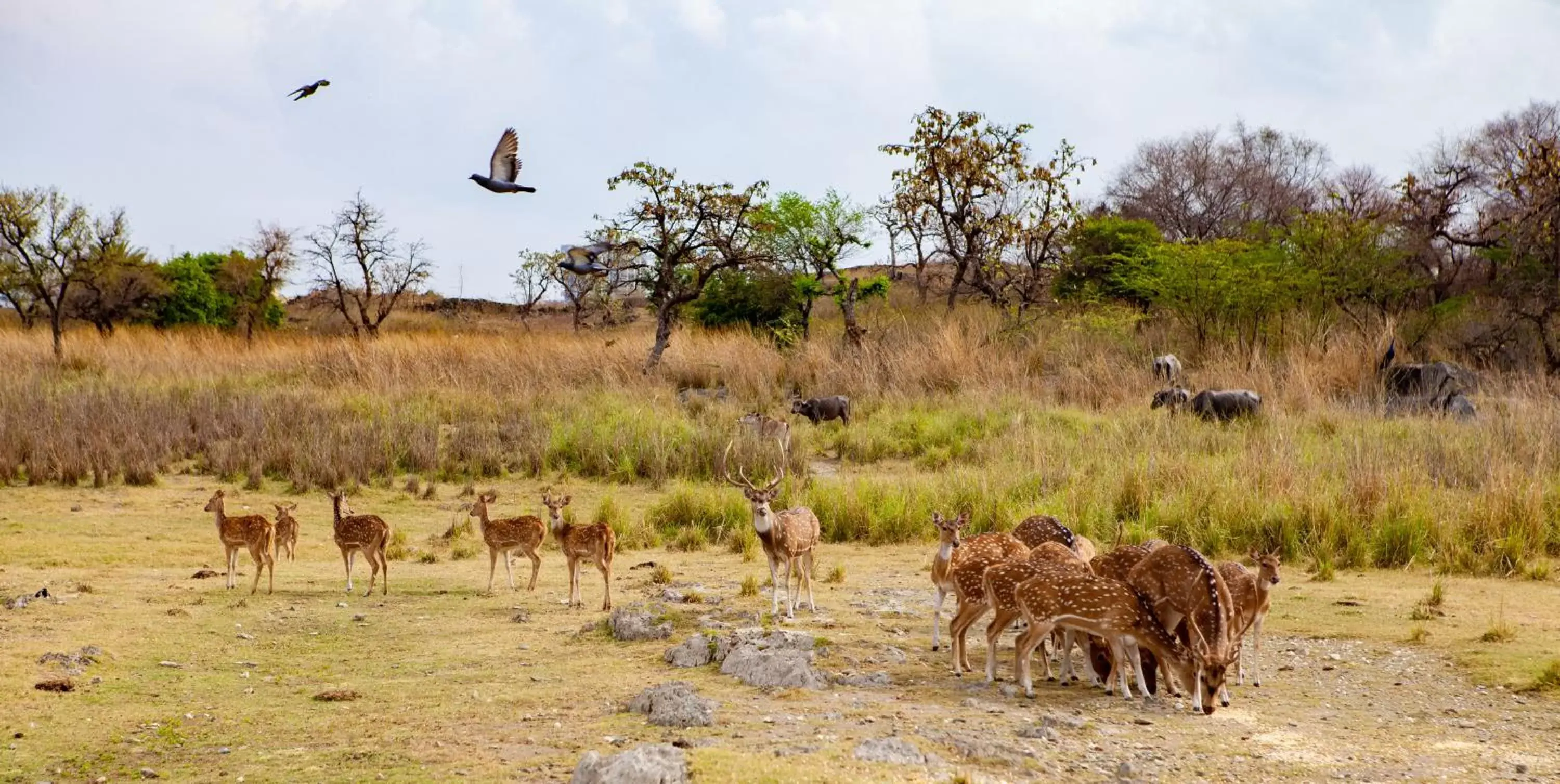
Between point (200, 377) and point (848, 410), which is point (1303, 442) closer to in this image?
point (848, 410)

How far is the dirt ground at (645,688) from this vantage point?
597 centimetres

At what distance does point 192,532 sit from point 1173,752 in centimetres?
1056

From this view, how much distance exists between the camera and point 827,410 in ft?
69.9

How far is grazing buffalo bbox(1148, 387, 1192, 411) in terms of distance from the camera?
2045cm

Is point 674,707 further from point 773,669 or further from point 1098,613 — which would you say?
point 1098,613

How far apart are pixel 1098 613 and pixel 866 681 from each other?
1373 millimetres

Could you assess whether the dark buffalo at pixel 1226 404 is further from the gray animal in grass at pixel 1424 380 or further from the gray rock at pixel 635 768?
the gray rock at pixel 635 768

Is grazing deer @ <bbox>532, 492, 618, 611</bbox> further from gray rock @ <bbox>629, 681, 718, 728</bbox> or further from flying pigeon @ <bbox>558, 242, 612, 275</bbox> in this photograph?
flying pigeon @ <bbox>558, 242, 612, 275</bbox>

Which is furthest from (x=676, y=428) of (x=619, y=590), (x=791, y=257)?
(x=791, y=257)

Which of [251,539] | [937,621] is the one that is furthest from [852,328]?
[937,621]

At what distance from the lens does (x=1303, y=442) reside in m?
17.1

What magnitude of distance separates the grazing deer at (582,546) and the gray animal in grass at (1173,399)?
12.6m

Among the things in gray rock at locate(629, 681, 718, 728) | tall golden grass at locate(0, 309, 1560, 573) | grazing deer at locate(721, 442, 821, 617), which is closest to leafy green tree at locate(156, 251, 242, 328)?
tall golden grass at locate(0, 309, 1560, 573)

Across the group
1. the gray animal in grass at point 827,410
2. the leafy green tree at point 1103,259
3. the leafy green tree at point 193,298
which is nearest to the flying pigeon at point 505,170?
the gray animal in grass at point 827,410
